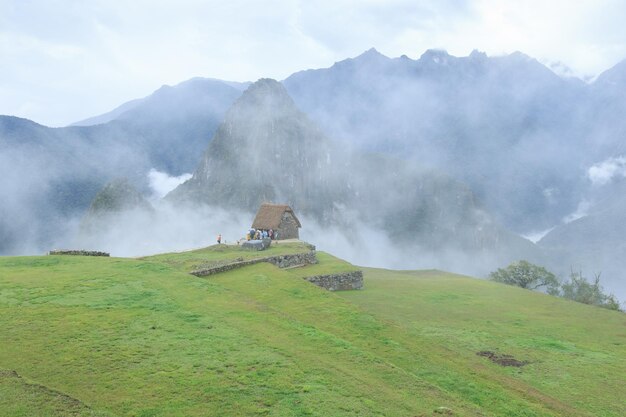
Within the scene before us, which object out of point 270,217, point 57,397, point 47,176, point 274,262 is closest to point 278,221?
point 270,217

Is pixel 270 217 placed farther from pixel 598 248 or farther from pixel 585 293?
pixel 598 248

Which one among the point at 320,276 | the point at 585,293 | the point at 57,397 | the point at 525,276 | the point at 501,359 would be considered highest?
the point at 525,276

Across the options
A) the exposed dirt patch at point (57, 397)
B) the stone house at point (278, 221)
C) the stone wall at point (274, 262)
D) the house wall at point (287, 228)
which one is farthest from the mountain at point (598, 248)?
the exposed dirt patch at point (57, 397)

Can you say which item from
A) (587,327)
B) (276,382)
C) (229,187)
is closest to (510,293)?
(587,327)

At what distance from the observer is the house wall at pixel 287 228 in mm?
54537

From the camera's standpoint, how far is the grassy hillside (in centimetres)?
→ 1088

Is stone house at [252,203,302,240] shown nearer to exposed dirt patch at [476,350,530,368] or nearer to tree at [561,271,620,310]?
exposed dirt patch at [476,350,530,368]

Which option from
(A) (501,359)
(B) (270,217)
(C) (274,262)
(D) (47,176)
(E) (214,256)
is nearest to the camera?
(A) (501,359)

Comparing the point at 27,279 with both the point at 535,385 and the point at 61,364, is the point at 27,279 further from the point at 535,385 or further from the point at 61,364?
the point at 535,385

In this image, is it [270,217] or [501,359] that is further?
[270,217]

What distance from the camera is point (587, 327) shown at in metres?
28.4

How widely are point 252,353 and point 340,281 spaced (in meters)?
23.2

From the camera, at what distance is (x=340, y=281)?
119 ft

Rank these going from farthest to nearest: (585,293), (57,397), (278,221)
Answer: (585,293) → (278,221) → (57,397)
